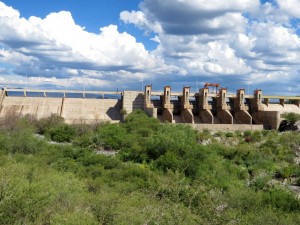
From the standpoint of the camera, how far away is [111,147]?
42.7 m

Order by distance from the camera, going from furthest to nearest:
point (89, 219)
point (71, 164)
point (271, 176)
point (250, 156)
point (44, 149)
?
1. point (250, 156)
2. point (44, 149)
3. point (271, 176)
4. point (71, 164)
5. point (89, 219)

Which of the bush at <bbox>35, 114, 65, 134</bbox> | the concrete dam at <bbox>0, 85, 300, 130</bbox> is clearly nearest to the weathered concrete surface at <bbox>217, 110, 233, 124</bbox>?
the concrete dam at <bbox>0, 85, 300, 130</bbox>

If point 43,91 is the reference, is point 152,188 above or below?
below

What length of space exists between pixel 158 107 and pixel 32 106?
56.4 feet

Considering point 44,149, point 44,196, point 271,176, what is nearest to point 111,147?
point 44,149

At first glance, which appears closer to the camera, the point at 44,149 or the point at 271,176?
the point at 271,176

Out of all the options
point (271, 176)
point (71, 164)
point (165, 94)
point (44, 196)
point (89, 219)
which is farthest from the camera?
point (165, 94)

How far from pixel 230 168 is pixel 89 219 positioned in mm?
19840

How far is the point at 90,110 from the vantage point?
55219mm

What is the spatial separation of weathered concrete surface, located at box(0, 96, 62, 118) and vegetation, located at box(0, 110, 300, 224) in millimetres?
3099

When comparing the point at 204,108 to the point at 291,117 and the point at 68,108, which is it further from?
the point at 68,108

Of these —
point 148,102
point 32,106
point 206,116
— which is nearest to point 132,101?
point 148,102

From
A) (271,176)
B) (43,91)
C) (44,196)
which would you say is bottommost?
(271,176)

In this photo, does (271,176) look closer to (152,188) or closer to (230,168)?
(230,168)
